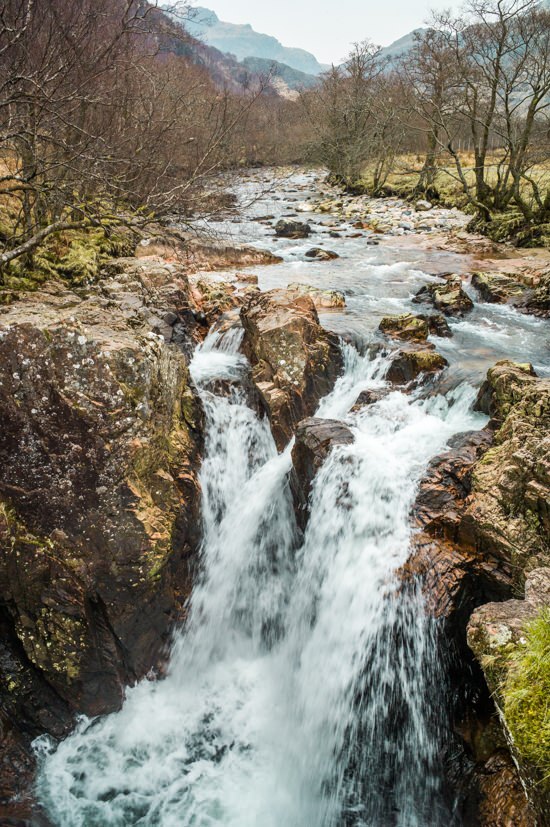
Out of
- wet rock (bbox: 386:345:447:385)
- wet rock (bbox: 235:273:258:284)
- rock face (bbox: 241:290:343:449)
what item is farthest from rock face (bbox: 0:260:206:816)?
wet rock (bbox: 235:273:258:284)

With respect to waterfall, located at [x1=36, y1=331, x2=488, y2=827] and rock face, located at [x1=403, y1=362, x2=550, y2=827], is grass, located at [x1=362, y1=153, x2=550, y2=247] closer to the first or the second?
waterfall, located at [x1=36, y1=331, x2=488, y2=827]

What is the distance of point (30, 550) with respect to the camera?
428cm

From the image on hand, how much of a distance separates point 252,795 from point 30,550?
309 centimetres

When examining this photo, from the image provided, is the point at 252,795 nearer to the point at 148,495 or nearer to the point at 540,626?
the point at 148,495

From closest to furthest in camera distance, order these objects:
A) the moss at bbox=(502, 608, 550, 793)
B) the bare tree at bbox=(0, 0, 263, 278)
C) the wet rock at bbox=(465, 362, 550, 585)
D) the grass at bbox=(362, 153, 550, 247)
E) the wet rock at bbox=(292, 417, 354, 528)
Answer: the moss at bbox=(502, 608, 550, 793) < the wet rock at bbox=(465, 362, 550, 585) < the bare tree at bbox=(0, 0, 263, 278) < the wet rock at bbox=(292, 417, 354, 528) < the grass at bbox=(362, 153, 550, 247)

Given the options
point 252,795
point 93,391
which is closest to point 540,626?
point 252,795

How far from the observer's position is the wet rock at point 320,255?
16.2 metres

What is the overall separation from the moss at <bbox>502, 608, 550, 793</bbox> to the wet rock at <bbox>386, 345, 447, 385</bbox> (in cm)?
574

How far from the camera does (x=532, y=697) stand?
95.7 inches

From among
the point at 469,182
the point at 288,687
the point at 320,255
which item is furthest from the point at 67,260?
the point at 469,182

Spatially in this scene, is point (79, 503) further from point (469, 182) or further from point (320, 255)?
point (469, 182)

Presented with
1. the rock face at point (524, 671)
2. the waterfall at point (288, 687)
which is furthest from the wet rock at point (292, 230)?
the rock face at point (524, 671)

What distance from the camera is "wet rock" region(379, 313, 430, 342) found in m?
9.42

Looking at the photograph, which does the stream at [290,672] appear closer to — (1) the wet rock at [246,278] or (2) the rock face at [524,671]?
(2) the rock face at [524,671]
